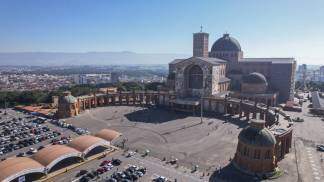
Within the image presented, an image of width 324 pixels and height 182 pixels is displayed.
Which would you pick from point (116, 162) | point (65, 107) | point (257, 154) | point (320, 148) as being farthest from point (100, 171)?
point (320, 148)

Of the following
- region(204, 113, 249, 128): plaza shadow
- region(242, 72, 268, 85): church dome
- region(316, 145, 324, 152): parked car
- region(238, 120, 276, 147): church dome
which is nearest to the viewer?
region(238, 120, 276, 147): church dome

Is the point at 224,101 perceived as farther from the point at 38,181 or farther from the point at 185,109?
the point at 38,181

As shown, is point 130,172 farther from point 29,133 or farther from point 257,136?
point 29,133

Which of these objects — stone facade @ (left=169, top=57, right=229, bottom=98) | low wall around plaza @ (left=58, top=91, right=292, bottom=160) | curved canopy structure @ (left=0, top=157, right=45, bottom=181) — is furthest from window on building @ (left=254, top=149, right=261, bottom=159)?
stone facade @ (left=169, top=57, right=229, bottom=98)

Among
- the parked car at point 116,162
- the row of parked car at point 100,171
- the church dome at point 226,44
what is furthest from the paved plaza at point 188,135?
the church dome at point 226,44

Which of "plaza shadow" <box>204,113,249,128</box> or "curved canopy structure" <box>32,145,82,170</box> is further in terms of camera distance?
"plaza shadow" <box>204,113,249,128</box>

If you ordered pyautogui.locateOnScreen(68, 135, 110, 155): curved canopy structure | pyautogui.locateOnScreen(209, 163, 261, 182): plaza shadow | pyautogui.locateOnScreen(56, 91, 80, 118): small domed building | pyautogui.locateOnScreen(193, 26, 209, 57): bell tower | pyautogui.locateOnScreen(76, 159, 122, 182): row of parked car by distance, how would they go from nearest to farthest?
1. pyautogui.locateOnScreen(76, 159, 122, 182): row of parked car
2. pyautogui.locateOnScreen(209, 163, 261, 182): plaza shadow
3. pyautogui.locateOnScreen(68, 135, 110, 155): curved canopy structure
4. pyautogui.locateOnScreen(56, 91, 80, 118): small domed building
5. pyautogui.locateOnScreen(193, 26, 209, 57): bell tower

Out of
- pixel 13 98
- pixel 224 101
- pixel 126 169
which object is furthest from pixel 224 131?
pixel 13 98

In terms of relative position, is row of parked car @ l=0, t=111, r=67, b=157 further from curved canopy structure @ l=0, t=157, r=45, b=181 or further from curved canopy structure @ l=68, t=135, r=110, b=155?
curved canopy structure @ l=0, t=157, r=45, b=181
